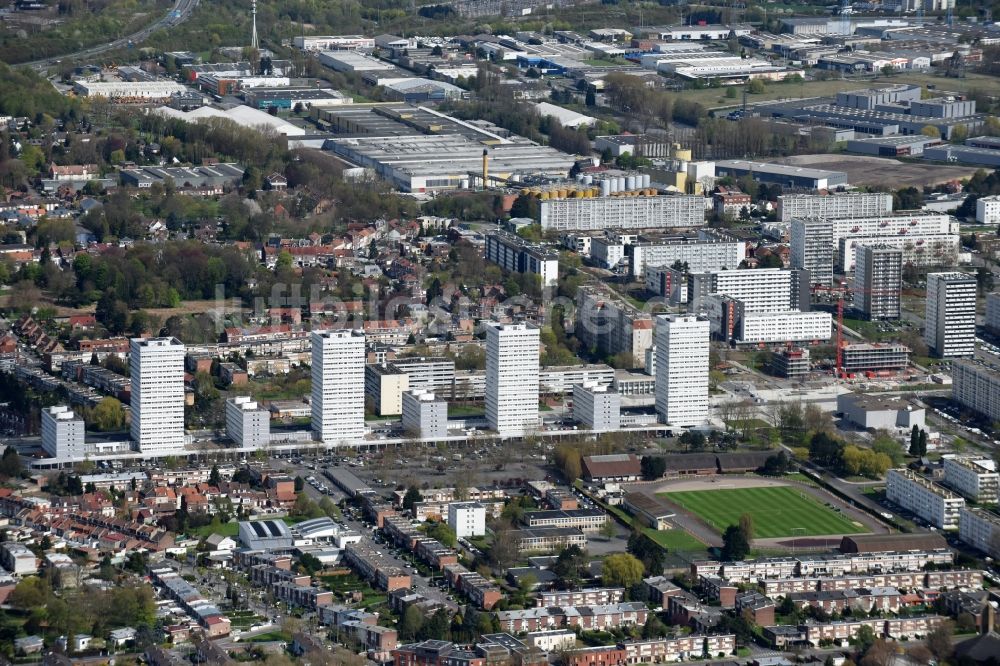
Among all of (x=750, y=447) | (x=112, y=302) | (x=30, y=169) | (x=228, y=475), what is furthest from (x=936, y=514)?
(x=30, y=169)

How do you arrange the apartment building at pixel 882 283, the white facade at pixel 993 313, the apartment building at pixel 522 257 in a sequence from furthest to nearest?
the apartment building at pixel 522 257
the apartment building at pixel 882 283
the white facade at pixel 993 313

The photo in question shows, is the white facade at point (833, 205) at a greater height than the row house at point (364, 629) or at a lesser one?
greater

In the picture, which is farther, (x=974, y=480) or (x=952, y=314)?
(x=952, y=314)

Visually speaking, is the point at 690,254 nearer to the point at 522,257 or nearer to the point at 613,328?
the point at 522,257

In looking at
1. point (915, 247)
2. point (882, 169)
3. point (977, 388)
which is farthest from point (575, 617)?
point (882, 169)

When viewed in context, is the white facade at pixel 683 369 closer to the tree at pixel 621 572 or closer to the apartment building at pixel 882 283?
the tree at pixel 621 572

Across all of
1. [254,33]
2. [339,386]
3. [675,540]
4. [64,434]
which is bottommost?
[675,540]

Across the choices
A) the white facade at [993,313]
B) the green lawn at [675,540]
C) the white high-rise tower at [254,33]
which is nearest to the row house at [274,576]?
the green lawn at [675,540]

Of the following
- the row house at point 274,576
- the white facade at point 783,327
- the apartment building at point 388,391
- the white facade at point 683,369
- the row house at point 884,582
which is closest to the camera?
the row house at point 274,576
